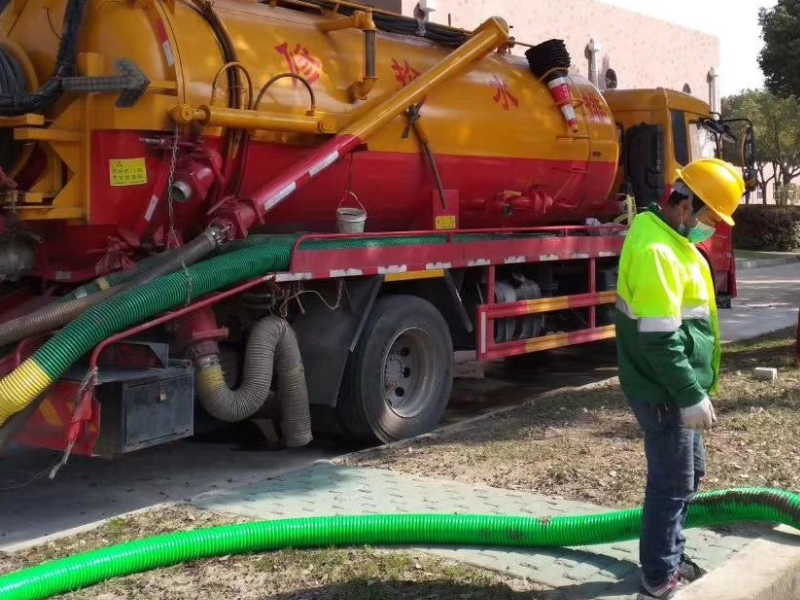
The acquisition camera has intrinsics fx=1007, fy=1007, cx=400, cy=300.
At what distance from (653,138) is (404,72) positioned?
4.34 metres

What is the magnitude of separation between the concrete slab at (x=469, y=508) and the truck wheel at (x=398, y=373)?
0.63 m

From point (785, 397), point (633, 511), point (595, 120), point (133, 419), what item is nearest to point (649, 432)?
point (633, 511)

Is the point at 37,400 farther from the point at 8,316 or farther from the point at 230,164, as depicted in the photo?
the point at 230,164

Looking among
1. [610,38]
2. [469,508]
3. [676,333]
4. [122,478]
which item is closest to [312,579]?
[469,508]

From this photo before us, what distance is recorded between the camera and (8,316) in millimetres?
6422

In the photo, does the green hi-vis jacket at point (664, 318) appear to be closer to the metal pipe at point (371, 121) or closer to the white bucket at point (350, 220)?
the metal pipe at point (371, 121)

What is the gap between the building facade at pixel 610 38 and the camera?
22.5 meters

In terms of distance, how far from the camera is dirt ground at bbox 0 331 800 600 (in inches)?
174

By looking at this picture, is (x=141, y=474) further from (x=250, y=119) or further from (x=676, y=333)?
(x=676, y=333)

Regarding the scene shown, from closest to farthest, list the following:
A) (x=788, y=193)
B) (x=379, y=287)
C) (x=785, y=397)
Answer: (x=379, y=287) → (x=785, y=397) → (x=788, y=193)

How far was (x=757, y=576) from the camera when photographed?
167 inches

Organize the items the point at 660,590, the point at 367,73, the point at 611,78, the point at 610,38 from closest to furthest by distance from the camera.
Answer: the point at 660,590 < the point at 367,73 < the point at 611,78 < the point at 610,38

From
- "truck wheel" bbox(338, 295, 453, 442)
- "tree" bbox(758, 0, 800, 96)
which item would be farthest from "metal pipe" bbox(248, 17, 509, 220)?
"tree" bbox(758, 0, 800, 96)

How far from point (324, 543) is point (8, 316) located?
284cm
